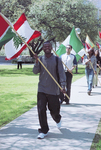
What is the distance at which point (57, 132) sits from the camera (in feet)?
A: 19.3

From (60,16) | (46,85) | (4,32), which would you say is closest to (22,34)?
(4,32)

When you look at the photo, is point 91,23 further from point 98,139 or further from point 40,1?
point 98,139

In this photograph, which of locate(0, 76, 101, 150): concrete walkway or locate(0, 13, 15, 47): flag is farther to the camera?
locate(0, 13, 15, 47): flag

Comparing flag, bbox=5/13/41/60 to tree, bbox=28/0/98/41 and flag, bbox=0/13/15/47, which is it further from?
tree, bbox=28/0/98/41

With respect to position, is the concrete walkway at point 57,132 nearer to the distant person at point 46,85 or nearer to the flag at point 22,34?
the distant person at point 46,85

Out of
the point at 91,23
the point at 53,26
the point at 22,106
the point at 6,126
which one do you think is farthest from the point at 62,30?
the point at 6,126

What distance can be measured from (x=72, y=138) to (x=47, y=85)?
101 centimetres

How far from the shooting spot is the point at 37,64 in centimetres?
559

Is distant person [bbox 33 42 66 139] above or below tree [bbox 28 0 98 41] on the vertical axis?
below

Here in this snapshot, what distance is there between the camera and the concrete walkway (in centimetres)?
500

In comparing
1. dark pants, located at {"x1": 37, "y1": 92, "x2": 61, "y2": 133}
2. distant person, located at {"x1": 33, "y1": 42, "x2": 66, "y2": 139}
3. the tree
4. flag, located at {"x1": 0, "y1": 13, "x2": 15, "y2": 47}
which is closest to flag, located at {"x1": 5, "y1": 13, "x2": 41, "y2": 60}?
flag, located at {"x1": 0, "y1": 13, "x2": 15, "y2": 47}

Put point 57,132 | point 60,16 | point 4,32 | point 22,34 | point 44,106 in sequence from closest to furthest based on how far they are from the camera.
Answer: point 44,106
point 57,132
point 4,32
point 22,34
point 60,16

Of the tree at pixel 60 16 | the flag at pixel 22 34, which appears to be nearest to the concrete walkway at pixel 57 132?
the flag at pixel 22 34

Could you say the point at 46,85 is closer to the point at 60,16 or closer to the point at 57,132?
the point at 57,132
